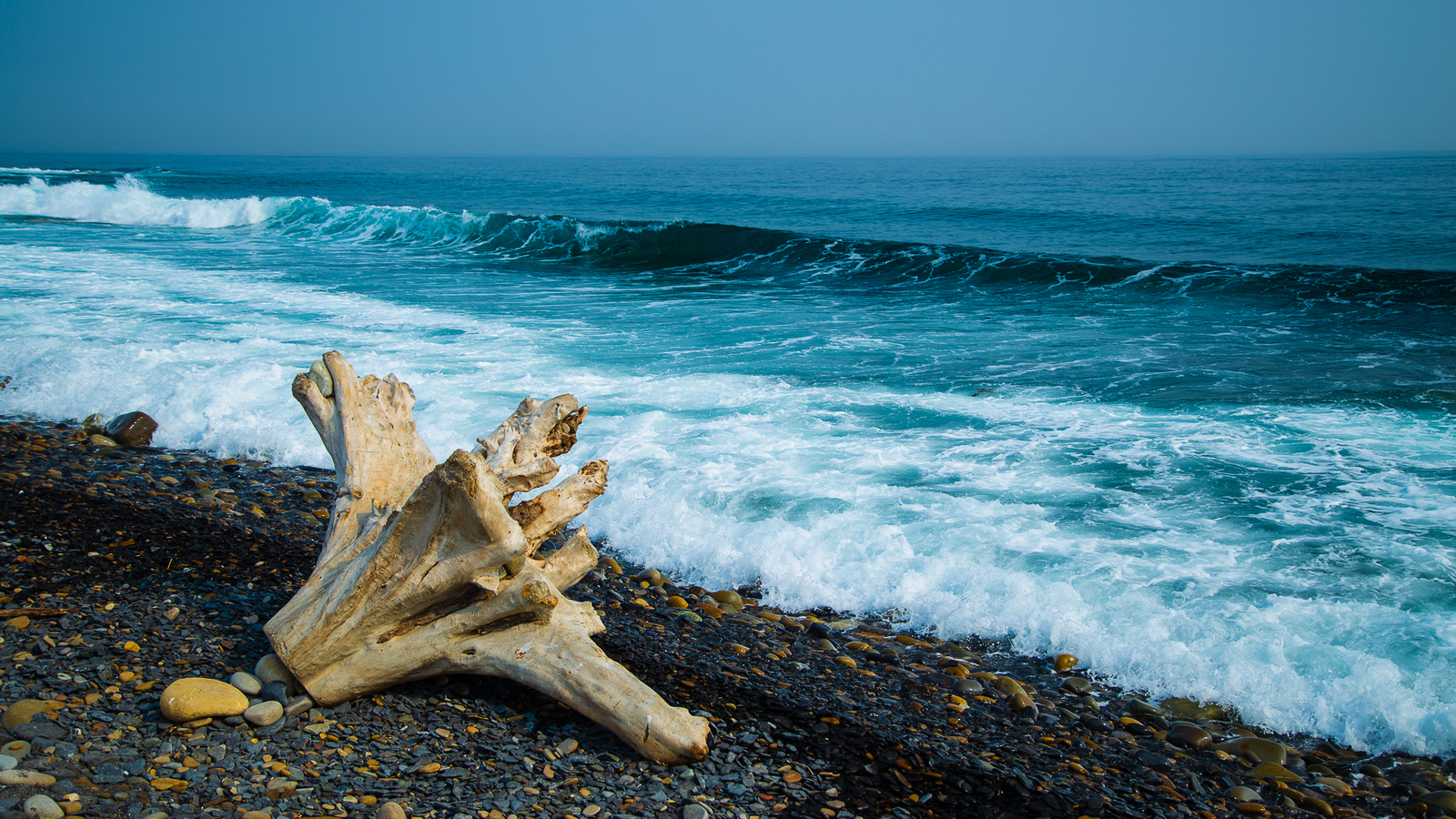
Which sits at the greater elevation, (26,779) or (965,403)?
(26,779)

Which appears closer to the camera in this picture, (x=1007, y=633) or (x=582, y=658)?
(x=582, y=658)

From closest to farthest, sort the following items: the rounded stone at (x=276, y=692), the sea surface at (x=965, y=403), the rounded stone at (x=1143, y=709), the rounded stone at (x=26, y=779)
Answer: the rounded stone at (x=26, y=779)
the rounded stone at (x=276, y=692)
the rounded stone at (x=1143, y=709)
the sea surface at (x=965, y=403)

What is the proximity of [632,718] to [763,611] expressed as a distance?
1.86 meters

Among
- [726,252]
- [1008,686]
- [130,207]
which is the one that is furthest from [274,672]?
[130,207]

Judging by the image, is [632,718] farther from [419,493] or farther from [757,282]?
[757,282]

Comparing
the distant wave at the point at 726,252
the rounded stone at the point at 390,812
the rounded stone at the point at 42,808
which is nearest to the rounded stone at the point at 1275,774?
the rounded stone at the point at 390,812

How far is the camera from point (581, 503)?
11.9 ft

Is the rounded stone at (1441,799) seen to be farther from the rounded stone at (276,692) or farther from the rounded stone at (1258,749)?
the rounded stone at (276,692)

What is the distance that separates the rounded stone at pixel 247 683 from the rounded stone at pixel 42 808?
69 cm

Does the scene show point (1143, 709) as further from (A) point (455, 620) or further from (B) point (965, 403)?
(B) point (965, 403)

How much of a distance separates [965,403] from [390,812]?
6960mm

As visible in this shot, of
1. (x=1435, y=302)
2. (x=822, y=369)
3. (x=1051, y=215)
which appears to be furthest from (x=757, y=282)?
(x=1051, y=215)

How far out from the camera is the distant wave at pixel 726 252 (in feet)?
52.6

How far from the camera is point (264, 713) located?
285 cm
